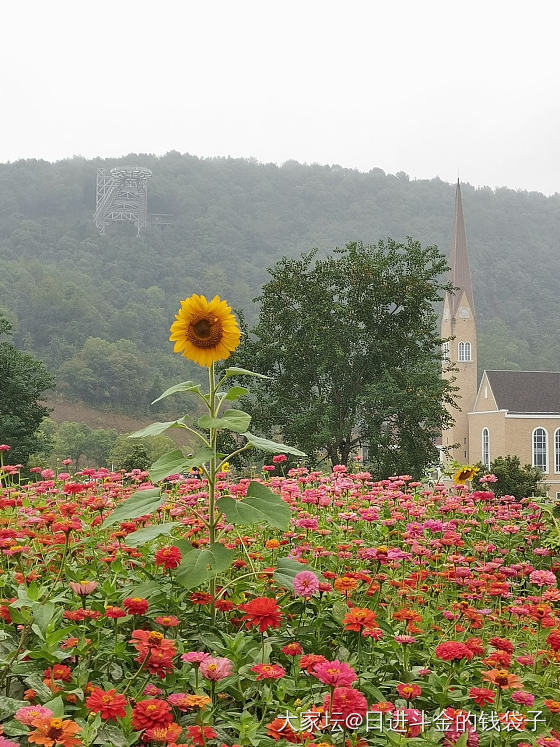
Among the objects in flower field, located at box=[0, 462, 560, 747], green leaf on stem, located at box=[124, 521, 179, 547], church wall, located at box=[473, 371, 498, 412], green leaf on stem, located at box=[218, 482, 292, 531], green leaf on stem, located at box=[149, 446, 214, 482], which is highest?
green leaf on stem, located at box=[149, 446, 214, 482]

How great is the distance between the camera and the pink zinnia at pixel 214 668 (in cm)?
213

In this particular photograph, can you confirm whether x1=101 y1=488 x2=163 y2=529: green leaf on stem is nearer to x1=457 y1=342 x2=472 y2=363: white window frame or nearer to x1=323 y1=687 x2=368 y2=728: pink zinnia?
x1=323 y1=687 x2=368 y2=728: pink zinnia

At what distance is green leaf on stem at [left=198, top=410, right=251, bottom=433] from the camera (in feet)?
8.58

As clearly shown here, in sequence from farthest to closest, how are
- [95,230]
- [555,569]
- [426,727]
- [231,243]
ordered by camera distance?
1. [95,230]
2. [231,243]
3. [555,569]
4. [426,727]

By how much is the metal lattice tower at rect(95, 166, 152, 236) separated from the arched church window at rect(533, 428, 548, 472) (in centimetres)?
3976

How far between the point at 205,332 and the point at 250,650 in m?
1.30

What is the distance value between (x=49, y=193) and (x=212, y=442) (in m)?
73.5

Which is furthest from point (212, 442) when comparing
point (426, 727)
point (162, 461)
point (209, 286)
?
point (209, 286)

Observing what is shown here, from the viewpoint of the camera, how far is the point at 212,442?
2791 millimetres

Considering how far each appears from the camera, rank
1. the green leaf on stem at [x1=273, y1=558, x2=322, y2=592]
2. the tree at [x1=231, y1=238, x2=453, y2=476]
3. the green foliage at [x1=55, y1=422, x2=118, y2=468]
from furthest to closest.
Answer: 1. the green foliage at [x1=55, y1=422, x2=118, y2=468]
2. the tree at [x1=231, y1=238, x2=453, y2=476]
3. the green leaf on stem at [x1=273, y1=558, x2=322, y2=592]

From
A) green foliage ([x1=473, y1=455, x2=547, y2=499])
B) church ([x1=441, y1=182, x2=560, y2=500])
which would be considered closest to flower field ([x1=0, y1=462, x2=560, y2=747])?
green foliage ([x1=473, y1=455, x2=547, y2=499])

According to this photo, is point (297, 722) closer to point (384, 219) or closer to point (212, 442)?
point (212, 442)

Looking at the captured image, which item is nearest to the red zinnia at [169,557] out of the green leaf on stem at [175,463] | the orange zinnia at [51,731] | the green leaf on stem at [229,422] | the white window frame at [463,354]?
the green leaf on stem at [175,463]

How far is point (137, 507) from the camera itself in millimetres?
2805
